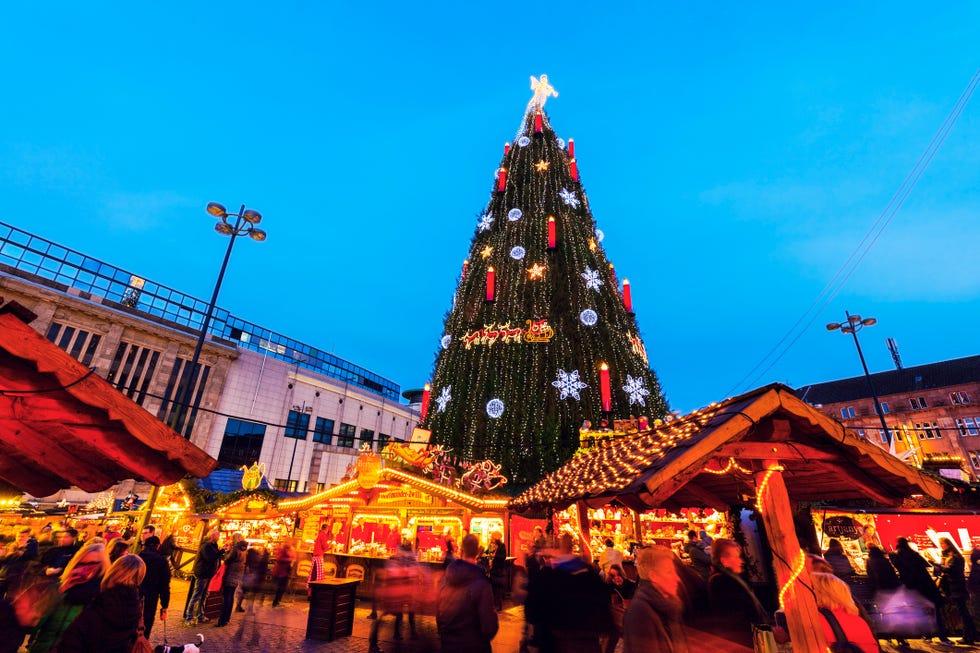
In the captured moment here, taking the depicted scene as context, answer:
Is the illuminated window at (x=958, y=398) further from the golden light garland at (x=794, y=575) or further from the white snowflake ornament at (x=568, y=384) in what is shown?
the golden light garland at (x=794, y=575)

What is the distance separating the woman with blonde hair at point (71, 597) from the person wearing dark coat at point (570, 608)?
4560 mm

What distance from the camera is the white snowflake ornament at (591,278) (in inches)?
955

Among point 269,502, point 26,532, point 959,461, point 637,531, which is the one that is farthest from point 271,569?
point 959,461

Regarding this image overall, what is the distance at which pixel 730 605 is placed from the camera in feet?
13.6

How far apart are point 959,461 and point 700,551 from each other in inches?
638

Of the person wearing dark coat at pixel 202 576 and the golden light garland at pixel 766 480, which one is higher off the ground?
the golden light garland at pixel 766 480

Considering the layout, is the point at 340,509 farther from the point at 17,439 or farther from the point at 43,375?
the point at 43,375

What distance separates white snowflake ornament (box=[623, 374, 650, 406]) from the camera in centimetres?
2130

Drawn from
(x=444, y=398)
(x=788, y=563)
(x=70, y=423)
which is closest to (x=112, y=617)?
(x=70, y=423)

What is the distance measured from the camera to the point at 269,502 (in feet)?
54.9

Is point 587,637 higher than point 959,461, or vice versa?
point 959,461

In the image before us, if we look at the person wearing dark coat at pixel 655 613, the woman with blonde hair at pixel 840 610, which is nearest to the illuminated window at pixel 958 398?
the woman with blonde hair at pixel 840 610

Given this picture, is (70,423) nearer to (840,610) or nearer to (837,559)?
(840,610)

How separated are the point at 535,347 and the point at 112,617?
19326mm
